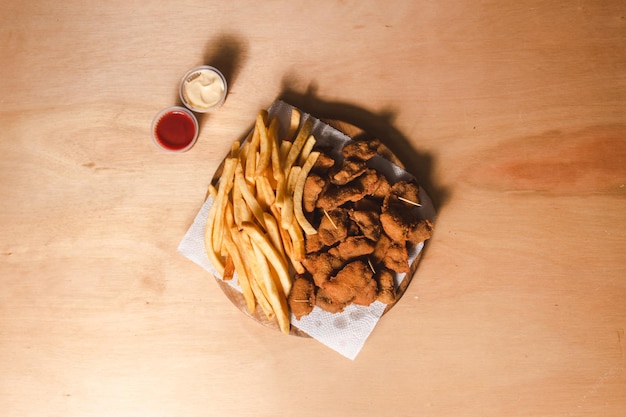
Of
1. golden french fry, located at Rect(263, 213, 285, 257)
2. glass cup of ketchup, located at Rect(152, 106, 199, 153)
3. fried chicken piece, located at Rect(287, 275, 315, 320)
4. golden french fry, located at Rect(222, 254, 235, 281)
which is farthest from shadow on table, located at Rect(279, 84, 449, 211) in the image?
golden french fry, located at Rect(222, 254, 235, 281)

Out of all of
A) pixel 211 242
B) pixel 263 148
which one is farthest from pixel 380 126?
pixel 211 242

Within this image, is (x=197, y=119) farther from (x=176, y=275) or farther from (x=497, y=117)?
(x=497, y=117)

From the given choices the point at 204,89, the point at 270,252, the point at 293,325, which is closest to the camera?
the point at 270,252

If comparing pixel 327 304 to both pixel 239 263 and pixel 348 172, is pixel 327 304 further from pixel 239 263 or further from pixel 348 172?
pixel 348 172

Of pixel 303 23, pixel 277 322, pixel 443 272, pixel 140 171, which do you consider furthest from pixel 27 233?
pixel 443 272

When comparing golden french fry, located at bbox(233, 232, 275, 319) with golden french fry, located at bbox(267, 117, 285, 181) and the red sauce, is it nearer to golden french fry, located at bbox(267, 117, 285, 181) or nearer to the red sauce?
golden french fry, located at bbox(267, 117, 285, 181)

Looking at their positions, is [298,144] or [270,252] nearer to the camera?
[270,252]
